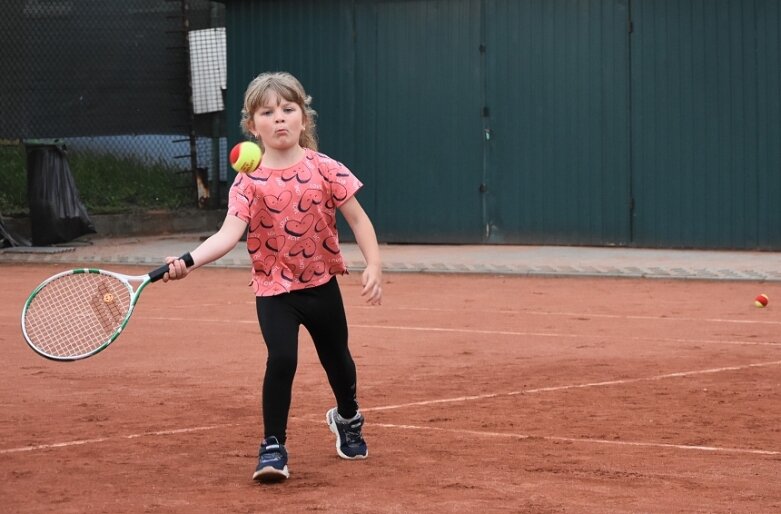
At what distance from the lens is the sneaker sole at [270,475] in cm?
585

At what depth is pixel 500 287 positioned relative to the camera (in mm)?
14516

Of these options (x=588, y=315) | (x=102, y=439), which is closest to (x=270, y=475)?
(x=102, y=439)

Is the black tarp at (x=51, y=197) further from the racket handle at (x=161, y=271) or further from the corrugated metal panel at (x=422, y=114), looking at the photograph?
the racket handle at (x=161, y=271)

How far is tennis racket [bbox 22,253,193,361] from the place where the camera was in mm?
5715

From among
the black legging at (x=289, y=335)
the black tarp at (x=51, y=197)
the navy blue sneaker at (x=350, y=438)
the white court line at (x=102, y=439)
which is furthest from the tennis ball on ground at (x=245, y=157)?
the black tarp at (x=51, y=197)

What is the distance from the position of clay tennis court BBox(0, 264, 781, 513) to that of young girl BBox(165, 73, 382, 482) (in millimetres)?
496

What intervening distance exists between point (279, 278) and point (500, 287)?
860 centimetres

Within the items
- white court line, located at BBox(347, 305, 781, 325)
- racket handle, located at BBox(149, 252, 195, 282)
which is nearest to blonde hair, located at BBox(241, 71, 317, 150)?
racket handle, located at BBox(149, 252, 195, 282)

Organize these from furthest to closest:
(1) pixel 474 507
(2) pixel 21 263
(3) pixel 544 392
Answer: (2) pixel 21 263
(3) pixel 544 392
(1) pixel 474 507

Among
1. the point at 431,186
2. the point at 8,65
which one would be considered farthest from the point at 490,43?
the point at 8,65

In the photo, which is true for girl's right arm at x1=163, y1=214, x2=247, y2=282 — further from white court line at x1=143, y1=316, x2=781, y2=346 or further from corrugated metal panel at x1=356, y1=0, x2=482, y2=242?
corrugated metal panel at x1=356, y1=0, x2=482, y2=242

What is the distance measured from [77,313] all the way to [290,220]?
963mm

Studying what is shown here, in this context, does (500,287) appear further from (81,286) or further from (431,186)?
(81,286)

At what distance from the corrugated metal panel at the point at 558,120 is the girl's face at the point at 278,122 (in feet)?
41.9
